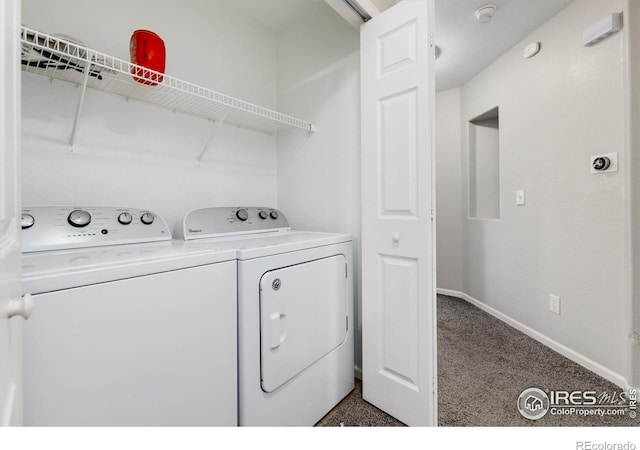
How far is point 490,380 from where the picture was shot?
1921 millimetres

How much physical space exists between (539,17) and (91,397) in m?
3.50

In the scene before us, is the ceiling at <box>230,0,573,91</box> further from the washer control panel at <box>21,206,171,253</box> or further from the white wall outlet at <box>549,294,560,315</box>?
the white wall outlet at <box>549,294,560,315</box>

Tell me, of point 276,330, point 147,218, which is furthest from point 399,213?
point 147,218

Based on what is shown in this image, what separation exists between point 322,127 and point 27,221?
1.61 m

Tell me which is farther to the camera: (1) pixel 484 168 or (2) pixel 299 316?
(1) pixel 484 168

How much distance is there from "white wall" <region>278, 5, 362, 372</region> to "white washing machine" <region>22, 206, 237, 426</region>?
1.01 m

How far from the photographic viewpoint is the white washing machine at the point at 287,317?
1186 millimetres

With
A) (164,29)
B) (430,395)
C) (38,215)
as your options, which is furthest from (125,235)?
(430,395)

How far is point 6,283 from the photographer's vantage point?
0.42 metres

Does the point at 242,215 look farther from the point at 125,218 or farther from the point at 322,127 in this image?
the point at 322,127

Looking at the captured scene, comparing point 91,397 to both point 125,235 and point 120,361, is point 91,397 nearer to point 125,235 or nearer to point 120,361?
point 120,361

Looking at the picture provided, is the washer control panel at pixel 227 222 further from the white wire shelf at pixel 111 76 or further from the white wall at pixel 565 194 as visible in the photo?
the white wall at pixel 565 194

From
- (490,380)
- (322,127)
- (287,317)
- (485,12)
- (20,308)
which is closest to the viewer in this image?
(20,308)

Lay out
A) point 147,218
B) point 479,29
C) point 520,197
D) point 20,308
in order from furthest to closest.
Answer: point 520,197, point 479,29, point 147,218, point 20,308
